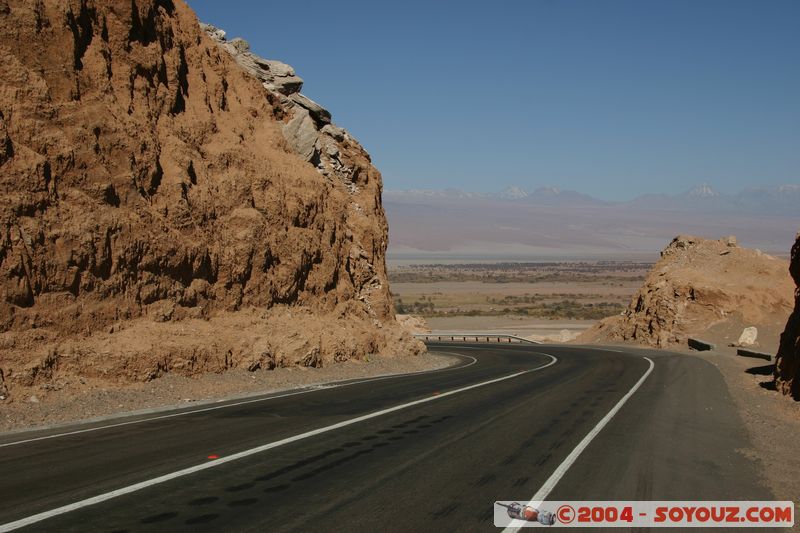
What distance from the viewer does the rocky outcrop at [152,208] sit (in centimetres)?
1575

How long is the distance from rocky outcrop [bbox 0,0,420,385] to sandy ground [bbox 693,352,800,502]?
13.1 m

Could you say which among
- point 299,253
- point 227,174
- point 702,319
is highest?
point 227,174

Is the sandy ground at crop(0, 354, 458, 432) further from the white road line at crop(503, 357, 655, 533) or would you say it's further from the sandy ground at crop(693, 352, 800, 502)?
the sandy ground at crop(693, 352, 800, 502)

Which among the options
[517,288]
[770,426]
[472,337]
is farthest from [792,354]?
[517,288]

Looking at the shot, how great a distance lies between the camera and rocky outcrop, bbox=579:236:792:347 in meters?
44.3

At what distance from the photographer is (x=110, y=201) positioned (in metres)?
17.9

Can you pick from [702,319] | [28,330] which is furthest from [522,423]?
[702,319]

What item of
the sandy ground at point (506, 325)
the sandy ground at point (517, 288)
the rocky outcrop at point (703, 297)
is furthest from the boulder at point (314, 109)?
the sandy ground at point (517, 288)

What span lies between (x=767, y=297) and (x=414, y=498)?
43.6m

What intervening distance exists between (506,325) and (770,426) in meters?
59.1

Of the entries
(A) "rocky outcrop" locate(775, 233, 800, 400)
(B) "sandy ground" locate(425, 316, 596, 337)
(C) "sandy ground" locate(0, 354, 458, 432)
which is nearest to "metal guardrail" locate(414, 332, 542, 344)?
(B) "sandy ground" locate(425, 316, 596, 337)

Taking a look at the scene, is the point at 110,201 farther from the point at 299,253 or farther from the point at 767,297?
the point at 767,297

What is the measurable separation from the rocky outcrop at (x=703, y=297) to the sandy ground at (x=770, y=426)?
65.2 ft

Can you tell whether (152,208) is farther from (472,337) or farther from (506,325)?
(506,325)
